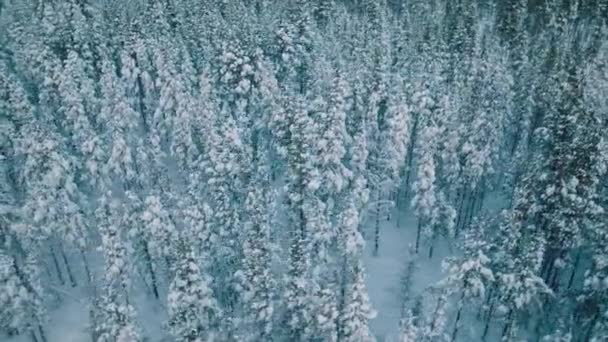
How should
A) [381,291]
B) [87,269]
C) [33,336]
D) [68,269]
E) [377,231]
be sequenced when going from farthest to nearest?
[377,231] → [381,291] → [68,269] → [87,269] → [33,336]

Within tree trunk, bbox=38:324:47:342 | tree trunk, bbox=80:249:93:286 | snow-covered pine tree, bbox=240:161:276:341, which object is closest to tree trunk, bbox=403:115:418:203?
snow-covered pine tree, bbox=240:161:276:341

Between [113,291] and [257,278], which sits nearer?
[113,291]

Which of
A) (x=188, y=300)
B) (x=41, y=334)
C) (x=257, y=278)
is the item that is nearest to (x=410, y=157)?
(x=257, y=278)

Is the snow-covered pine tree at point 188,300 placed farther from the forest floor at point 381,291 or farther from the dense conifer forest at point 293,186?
Result: the forest floor at point 381,291

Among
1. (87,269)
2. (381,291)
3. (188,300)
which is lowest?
(381,291)

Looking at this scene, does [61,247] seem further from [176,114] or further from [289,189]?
[289,189]

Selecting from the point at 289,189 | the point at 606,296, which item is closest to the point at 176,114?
the point at 289,189

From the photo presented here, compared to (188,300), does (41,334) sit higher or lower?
lower

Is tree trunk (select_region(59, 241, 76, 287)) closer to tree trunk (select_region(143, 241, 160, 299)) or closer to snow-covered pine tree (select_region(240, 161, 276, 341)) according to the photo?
tree trunk (select_region(143, 241, 160, 299))

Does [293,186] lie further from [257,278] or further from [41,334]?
[41,334]
